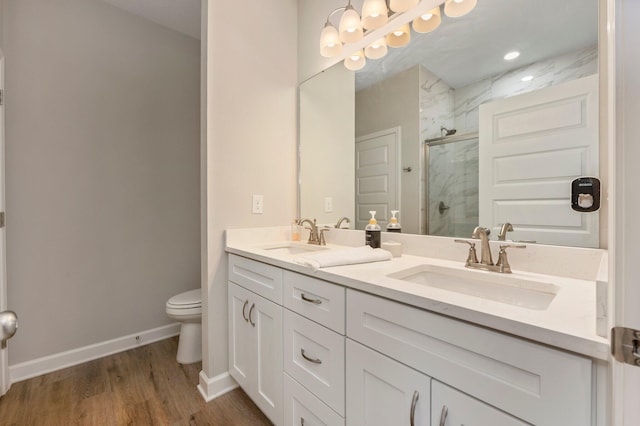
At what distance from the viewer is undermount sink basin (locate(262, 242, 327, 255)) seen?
5.63 ft

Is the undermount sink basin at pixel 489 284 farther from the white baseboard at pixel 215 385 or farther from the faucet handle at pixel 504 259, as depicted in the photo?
the white baseboard at pixel 215 385

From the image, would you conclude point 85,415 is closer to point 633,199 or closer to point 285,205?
point 285,205

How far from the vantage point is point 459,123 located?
1212mm

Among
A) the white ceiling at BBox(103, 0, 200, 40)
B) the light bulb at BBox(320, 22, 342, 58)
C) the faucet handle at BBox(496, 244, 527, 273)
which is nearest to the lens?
the faucet handle at BBox(496, 244, 527, 273)

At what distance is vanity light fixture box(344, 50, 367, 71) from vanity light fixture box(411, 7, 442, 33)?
33cm

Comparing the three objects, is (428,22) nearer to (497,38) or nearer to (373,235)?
(497,38)

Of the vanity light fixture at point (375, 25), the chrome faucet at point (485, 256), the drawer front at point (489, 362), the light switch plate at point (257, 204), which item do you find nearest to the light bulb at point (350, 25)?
the vanity light fixture at point (375, 25)

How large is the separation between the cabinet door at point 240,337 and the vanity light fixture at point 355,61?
1.41 meters

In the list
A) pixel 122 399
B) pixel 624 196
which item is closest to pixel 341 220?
pixel 624 196

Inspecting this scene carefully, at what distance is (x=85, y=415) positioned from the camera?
147 centimetres

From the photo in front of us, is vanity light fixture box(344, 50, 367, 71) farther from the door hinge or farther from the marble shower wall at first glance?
the door hinge

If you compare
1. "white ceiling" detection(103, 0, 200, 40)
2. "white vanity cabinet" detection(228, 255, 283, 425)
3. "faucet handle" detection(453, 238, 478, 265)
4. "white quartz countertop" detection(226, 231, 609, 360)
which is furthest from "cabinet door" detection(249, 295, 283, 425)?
"white ceiling" detection(103, 0, 200, 40)

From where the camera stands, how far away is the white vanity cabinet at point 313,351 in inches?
37.9

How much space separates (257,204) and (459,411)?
146cm
